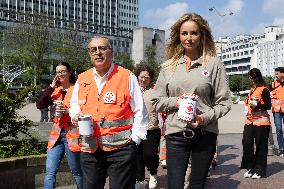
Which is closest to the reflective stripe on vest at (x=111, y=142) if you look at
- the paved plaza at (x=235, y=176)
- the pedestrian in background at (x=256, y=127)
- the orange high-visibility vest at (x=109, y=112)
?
the orange high-visibility vest at (x=109, y=112)

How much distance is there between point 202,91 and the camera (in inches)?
146

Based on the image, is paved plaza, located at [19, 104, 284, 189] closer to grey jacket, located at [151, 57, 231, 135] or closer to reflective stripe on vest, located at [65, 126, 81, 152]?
reflective stripe on vest, located at [65, 126, 81, 152]

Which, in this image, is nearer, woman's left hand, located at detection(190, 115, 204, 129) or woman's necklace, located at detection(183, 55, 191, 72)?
woman's left hand, located at detection(190, 115, 204, 129)

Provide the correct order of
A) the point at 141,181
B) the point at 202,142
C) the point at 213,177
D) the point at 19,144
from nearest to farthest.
→ the point at 202,142 < the point at 141,181 < the point at 19,144 < the point at 213,177

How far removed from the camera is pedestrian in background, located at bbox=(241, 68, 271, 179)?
8.26 meters

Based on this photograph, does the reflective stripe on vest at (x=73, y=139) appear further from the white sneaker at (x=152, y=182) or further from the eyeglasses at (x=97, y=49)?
the white sneaker at (x=152, y=182)

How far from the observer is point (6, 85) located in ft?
22.6

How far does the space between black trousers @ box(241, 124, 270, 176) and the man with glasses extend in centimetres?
493

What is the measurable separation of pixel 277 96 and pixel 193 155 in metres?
8.32

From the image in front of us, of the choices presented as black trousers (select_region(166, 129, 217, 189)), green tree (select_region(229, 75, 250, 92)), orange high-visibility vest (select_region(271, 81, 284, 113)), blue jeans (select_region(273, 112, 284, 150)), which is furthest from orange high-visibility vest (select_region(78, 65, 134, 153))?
green tree (select_region(229, 75, 250, 92))

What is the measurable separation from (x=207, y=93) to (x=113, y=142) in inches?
34.6

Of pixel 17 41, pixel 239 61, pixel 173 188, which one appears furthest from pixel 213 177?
pixel 239 61

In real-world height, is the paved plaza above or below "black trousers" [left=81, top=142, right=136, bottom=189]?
below

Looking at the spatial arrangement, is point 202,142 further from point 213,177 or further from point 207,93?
point 213,177
